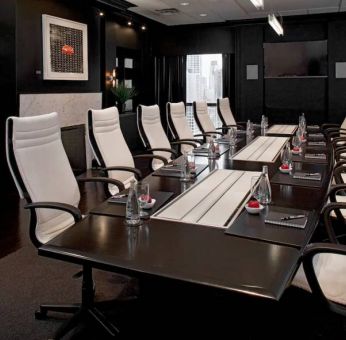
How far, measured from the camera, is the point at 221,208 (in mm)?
1950

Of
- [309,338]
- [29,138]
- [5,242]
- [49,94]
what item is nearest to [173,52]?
[49,94]

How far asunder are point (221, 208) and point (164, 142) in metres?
2.59

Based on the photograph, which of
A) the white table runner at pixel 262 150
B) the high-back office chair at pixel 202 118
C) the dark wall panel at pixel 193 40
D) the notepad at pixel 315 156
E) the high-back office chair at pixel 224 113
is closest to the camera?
the notepad at pixel 315 156

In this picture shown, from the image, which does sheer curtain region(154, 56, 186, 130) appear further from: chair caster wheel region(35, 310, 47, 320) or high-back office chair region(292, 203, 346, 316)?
high-back office chair region(292, 203, 346, 316)

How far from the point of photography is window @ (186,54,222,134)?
29.8 ft

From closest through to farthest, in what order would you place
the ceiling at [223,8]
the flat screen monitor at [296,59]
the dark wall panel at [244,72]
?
the ceiling at [223,8] < the flat screen monitor at [296,59] < the dark wall panel at [244,72]

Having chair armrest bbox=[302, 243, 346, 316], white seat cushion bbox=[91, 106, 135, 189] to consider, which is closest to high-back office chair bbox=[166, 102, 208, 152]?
white seat cushion bbox=[91, 106, 135, 189]

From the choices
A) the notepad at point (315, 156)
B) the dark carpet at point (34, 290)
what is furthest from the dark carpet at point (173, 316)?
the notepad at point (315, 156)

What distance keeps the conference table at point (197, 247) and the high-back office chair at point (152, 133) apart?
6.59 ft

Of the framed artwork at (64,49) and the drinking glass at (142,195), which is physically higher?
the framed artwork at (64,49)

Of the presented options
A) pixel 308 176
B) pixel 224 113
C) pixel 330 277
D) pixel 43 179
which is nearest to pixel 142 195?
pixel 43 179

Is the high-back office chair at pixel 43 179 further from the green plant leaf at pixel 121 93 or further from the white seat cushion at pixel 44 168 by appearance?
the green plant leaf at pixel 121 93

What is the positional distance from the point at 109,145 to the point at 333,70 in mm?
6329

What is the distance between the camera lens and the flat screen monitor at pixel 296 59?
823 cm
